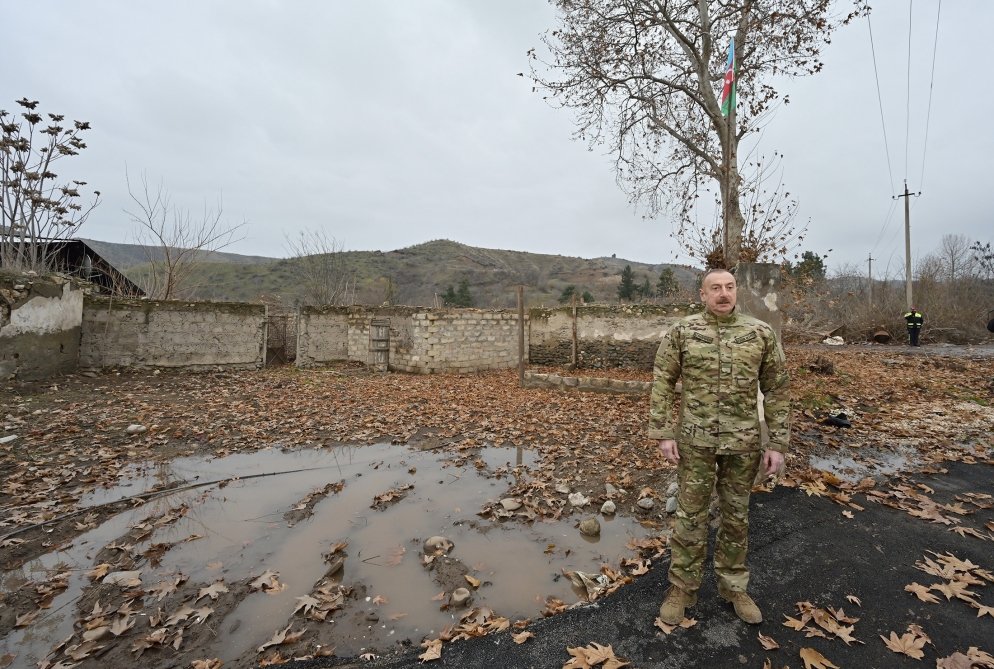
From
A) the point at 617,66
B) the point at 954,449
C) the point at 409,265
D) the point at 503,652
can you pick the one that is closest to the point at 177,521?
the point at 503,652

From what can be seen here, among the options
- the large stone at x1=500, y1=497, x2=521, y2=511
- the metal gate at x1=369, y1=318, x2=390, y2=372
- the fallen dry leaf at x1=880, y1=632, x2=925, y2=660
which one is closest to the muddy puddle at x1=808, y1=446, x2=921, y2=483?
the fallen dry leaf at x1=880, y1=632, x2=925, y2=660

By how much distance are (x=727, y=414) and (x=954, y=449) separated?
200 inches

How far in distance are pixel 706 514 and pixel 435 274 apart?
2076 inches

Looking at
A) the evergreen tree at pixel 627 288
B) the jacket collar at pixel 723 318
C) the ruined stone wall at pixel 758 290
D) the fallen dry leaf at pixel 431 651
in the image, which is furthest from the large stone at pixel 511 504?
the evergreen tree at pixel 627 288

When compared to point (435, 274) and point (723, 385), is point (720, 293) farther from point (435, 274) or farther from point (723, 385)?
point (435, 274)

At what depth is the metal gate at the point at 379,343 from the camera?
13.6 meters

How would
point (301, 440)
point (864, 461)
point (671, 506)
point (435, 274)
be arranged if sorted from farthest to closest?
1. point (435, 274)
2. point (301, 440)
3. point (864, 461)
4. point (671, 506)

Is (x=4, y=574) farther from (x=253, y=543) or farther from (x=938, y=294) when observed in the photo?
(x=938, y=294)

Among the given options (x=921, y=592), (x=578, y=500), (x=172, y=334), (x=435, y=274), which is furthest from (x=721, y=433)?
(x=435, y=274)

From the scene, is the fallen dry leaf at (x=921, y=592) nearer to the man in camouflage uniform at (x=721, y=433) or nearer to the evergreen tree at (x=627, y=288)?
the man in camouflage uniform at (x=721, y=433)

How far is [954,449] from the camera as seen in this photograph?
509 cm

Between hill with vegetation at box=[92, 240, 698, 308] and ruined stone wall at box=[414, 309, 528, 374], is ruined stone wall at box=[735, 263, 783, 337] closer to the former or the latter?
ruined stone wall at box=[414, 309, 528, 374]

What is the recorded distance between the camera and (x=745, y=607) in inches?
97.0

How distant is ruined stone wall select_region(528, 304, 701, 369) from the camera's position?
40.0ft
